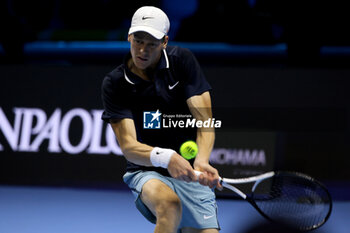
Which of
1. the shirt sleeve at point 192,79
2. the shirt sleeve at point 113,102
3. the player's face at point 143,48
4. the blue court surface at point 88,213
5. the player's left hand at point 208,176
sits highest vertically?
the player's face at point 143,48

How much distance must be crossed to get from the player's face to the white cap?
0.11 feet

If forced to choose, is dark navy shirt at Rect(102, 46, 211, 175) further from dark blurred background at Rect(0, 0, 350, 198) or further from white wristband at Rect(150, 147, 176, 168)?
dark blurred background at Rect(0, 0, 350, 198)

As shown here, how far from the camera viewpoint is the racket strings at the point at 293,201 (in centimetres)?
369

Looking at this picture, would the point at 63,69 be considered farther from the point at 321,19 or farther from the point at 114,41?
the point at 321,19

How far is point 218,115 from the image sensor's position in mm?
5492

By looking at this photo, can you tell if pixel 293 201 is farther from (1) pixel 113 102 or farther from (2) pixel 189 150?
(1) pixel 113 102

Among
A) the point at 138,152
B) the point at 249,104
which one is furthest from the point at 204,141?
the point at 249,104

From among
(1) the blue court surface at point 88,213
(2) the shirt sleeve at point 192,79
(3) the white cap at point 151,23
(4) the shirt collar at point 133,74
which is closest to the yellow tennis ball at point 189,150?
(2) the shirt sleeve at point 192,79

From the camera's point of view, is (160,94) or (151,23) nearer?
(151,23)

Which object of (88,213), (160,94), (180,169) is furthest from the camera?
(88,213)

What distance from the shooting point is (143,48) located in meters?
2.96

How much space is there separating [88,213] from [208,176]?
2.34 metres

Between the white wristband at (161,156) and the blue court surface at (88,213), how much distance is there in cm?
178

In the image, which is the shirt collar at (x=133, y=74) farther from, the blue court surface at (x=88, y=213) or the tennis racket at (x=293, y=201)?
the blue court surface at (x=88, y=213)
